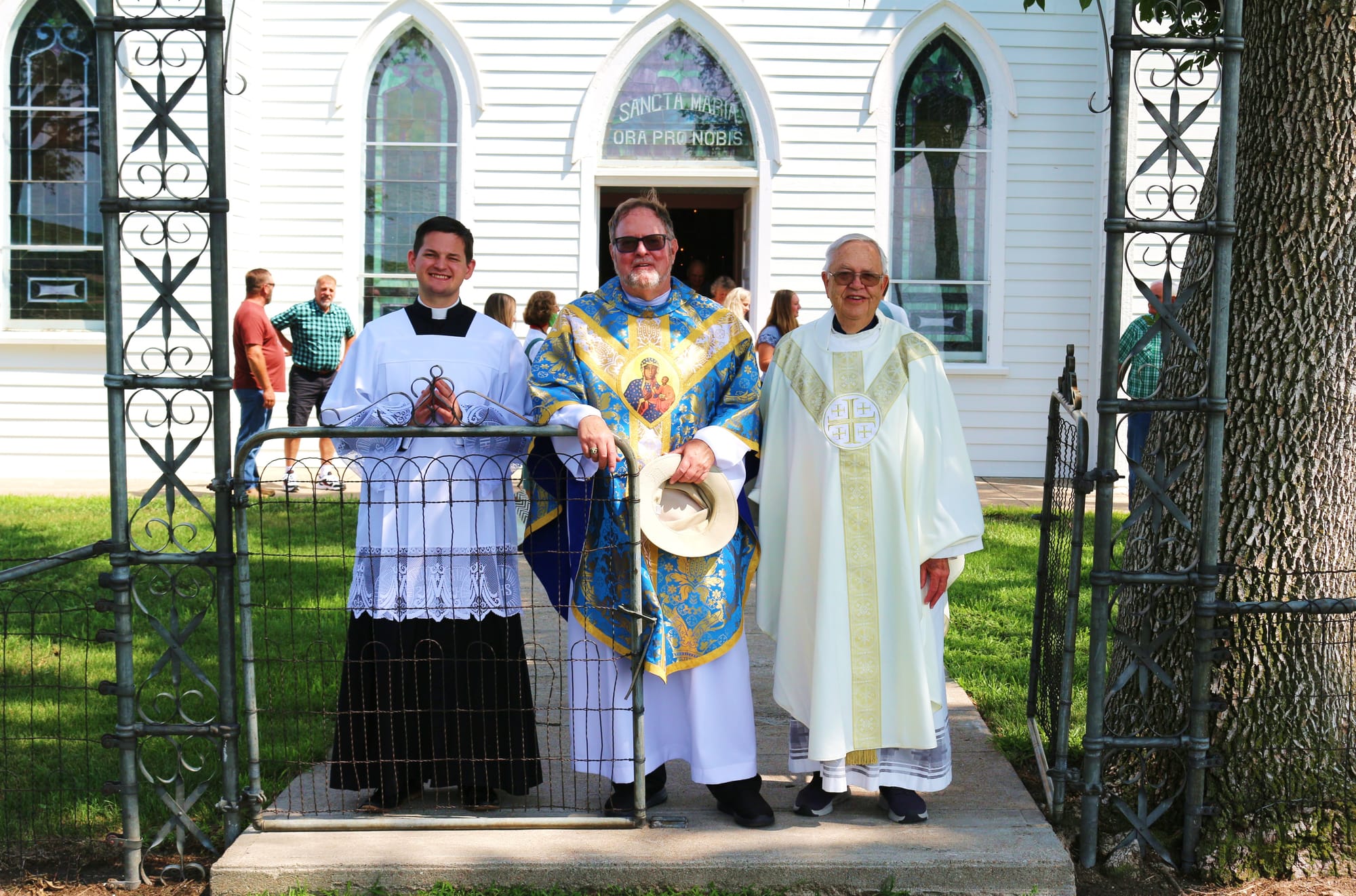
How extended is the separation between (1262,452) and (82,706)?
504 centimetres

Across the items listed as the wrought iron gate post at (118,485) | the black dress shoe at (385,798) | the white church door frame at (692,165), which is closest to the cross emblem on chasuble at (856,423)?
the black dress shoe at (385,798)

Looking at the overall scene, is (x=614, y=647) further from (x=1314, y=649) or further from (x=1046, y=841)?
(x=1314, y=649)

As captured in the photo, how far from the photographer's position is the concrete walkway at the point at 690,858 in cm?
384

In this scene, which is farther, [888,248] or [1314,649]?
[888,248]

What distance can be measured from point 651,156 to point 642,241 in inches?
367

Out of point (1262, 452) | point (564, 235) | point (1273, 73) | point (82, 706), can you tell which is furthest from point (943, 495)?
point (564, 235)

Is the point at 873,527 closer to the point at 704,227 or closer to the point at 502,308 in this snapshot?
the point at 502,308

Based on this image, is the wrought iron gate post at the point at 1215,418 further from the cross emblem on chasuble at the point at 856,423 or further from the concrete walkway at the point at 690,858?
the cross emblem on chasuble at the point at 856,423

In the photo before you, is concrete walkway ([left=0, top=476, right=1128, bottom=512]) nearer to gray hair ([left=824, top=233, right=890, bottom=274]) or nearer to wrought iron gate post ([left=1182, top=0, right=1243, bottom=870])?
wrought iron gate post ([left=1182, top=0, right=1243, bottom=870])

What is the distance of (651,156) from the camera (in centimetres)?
1310

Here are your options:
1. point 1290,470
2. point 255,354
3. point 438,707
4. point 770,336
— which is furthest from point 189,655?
point 255,354

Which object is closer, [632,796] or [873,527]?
[873,527]

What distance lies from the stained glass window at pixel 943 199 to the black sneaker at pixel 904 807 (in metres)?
9.25

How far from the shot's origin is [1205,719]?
4.01m
